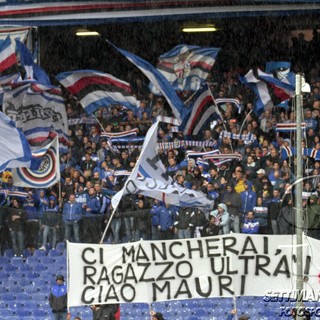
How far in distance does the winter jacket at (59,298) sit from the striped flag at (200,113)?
6305 mm

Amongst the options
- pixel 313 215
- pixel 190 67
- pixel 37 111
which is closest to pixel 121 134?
pixel 37 111

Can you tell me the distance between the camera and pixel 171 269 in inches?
878

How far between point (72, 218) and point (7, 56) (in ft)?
18.4

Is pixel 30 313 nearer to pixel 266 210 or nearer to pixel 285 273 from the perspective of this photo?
pixel 266 210

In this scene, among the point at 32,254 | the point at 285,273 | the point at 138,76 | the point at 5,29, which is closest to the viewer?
the point at 285,273

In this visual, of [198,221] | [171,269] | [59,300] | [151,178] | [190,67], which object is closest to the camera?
[171,269]

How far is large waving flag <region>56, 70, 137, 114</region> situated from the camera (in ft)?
99.0

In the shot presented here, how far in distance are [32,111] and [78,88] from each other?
1.32 m

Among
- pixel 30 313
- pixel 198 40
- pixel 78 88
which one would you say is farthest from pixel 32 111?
pixel 198 40

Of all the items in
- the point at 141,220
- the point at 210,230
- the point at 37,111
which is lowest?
the point at 210,230

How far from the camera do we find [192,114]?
30.0 m

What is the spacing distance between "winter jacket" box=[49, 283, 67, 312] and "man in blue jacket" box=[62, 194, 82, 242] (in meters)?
2.42

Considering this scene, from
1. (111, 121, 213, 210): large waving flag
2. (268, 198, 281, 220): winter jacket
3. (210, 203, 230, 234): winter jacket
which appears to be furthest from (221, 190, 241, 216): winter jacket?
(111, 121, 213, 210): large waving flag

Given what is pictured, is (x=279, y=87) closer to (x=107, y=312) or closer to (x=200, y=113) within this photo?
(x=200, y=113)
